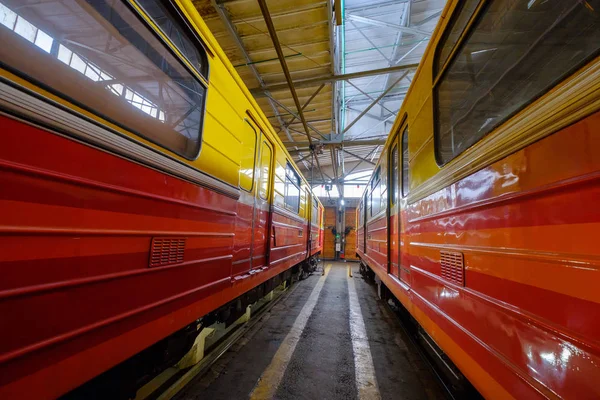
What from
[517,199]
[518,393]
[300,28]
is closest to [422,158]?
[517,199]

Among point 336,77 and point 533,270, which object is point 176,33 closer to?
point 533,270

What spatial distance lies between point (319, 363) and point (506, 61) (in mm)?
2888

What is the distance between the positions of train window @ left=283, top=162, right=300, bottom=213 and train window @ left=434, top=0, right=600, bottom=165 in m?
3.02

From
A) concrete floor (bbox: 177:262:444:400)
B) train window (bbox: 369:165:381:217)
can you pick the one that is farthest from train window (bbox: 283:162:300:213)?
concrete floor (bbox: 177:262:444:400)

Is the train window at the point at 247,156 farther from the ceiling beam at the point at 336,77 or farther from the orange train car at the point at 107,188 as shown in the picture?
the ceiling beam at the point at 336,77

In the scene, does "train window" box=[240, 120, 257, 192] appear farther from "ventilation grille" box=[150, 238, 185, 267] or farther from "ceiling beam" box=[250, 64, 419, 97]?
"ceiling beam" box=[250, 64, 419, 97]

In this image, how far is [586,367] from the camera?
2.32 feet

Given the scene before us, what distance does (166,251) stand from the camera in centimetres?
147

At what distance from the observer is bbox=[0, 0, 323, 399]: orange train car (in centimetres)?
85

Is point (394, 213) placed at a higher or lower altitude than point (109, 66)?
lower

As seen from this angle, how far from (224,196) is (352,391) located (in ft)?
6.46

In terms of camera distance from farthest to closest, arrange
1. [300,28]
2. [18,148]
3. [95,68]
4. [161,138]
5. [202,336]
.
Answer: [300,28]
[202,336]
[161,138]
[95,68]
[18,148]

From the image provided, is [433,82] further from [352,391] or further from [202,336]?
[202,336]

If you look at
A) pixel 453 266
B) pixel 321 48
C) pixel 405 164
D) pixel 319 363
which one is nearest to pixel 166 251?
pixel 453 266
